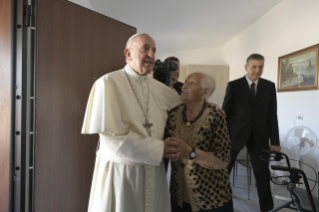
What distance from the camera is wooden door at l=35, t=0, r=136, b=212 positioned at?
4.77ft

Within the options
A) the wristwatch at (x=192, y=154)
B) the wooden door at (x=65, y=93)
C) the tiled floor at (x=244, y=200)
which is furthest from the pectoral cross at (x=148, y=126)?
the tiled floor at (x=244, y=200)

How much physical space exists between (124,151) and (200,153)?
0.39 metres

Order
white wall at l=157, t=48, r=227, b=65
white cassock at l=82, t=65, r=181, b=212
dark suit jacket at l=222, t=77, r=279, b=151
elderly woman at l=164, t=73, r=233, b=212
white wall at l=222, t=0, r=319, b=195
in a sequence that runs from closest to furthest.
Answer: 1. white cassock at l=82, t=65, r=181, b=212
2. elderly woman at l=164, t=73, r=233, b=212
3. dark suit jacket at l=222, t=77, r=279, b=151
4. white wall at l=222, t=0, r=319, b=195
5. white wall at l=157, t=48, r=227, b=65

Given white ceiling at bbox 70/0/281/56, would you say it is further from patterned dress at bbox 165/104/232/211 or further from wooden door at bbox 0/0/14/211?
patterned dress at bbox 165/104/232/211

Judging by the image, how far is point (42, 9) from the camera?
1427 millimetres

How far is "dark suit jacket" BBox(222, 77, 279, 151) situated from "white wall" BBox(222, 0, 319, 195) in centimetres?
69

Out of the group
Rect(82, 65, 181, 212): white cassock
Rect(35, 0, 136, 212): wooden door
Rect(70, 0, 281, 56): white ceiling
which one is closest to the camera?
Rect(82, 65, 181, 212): white cassock

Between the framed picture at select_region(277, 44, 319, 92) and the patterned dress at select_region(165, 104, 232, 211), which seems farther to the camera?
the framed picture at select_region(277, 44, 319, 92)

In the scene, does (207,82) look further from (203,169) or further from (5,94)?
(5,94)

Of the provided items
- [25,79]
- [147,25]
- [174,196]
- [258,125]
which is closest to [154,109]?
[174,196]

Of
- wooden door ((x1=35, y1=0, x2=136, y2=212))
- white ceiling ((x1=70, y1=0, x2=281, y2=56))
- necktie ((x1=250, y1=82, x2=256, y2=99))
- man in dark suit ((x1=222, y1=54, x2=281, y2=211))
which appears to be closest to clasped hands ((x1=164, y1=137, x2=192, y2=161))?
wooden door ((x1=35, y1=0, x2=136, y2=212))

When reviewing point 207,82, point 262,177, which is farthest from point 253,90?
point 207,82

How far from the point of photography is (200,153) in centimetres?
111

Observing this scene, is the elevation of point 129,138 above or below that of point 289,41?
below
